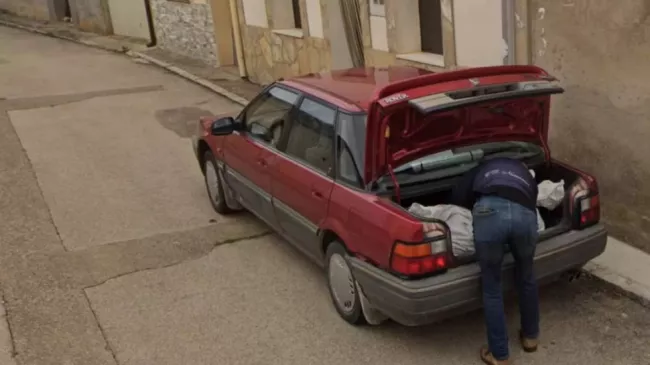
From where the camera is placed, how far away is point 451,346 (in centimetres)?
517

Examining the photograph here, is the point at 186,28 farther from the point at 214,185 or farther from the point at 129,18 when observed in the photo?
the point at 214,185

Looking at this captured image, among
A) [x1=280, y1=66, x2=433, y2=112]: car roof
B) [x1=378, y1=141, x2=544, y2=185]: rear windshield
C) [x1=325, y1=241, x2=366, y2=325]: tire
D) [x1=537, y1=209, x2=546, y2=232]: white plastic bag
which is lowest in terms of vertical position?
[x1=325, y1=241, x2=366, y2=325]: tire

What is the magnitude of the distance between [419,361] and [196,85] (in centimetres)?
1107

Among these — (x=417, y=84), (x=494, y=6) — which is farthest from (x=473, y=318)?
(x=494, y=6)

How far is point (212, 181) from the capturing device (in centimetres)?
796

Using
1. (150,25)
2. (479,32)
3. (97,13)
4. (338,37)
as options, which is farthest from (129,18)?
(479,32)

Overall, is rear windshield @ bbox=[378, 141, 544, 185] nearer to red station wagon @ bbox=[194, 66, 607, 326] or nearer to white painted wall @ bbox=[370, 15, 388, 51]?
red station wagon @ bbox=[194, 66, 607, 326]

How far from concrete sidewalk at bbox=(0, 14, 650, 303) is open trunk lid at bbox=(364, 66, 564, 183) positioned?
53.9 inches

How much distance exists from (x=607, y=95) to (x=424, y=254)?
108 inches

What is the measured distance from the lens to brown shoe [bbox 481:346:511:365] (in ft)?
15.7

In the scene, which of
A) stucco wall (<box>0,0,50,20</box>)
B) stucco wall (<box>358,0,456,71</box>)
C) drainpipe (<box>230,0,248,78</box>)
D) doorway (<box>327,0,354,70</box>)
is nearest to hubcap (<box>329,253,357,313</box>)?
stucco wall (<box>358,0,456,71</box>)

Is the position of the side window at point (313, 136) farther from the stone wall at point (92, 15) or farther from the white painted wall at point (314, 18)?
the stone wall at point (92, 15)

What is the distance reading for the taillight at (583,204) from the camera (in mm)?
5164

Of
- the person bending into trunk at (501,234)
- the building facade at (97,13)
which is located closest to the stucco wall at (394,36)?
the person bending into trunk at (501,234)
